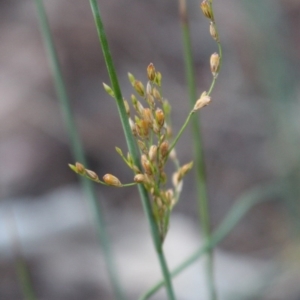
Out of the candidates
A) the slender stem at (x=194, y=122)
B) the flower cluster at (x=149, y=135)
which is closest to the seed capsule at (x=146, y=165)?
the flower cluster at (x=149, y=135)

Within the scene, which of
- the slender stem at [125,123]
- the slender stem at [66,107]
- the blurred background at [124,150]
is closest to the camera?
the slender stem at [125,123]

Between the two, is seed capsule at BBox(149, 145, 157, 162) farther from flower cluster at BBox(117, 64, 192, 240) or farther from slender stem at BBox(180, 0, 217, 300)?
slender stem at BBox(180, 0, 217, 300)

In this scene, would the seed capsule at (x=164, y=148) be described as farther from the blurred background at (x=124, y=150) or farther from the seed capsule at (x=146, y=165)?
the blurred background at (x=124, y=150)

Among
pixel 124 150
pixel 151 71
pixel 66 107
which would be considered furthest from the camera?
pixel 124 150

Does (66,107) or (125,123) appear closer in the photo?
(125,123)

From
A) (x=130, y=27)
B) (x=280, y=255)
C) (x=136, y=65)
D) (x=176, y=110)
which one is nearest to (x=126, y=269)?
(x=280, y=255)

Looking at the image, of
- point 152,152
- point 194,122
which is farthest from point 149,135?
point 194,122

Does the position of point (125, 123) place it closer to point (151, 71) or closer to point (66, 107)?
point (151, 71)

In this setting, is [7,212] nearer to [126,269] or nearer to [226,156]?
[126,269]
